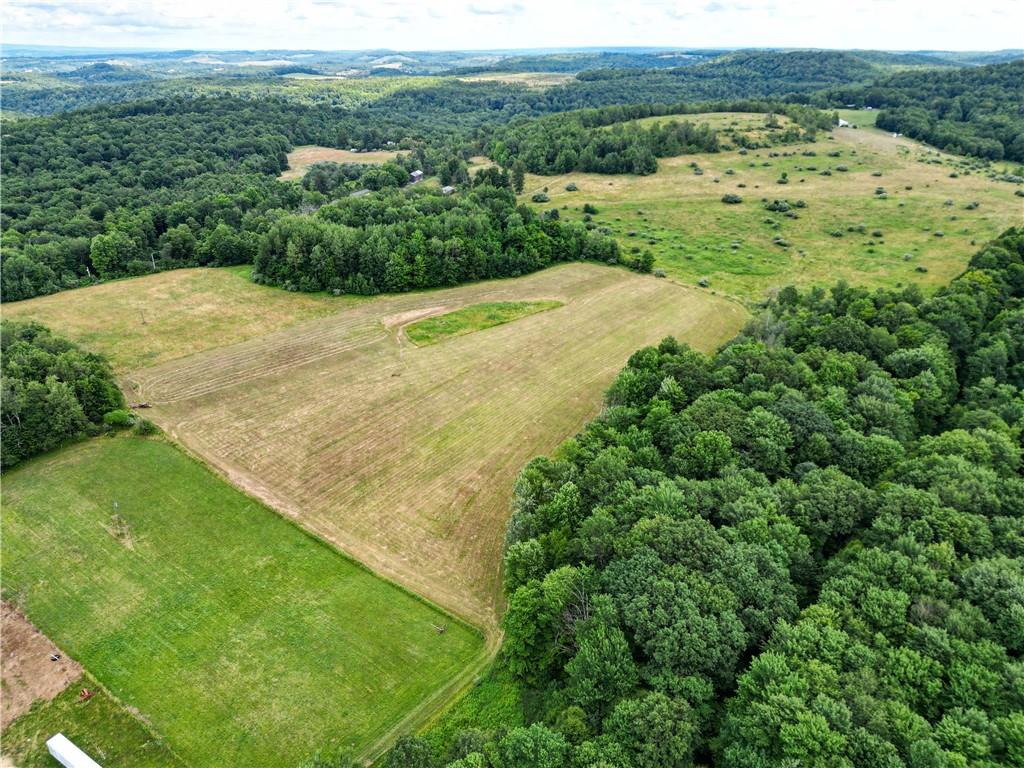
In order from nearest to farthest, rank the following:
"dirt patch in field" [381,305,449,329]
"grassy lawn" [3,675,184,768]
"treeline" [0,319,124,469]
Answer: "grassy lawn" [3,675,184,768], "treeline" [0,319,124,469], "dirt patch in field" [381,305,449,329]

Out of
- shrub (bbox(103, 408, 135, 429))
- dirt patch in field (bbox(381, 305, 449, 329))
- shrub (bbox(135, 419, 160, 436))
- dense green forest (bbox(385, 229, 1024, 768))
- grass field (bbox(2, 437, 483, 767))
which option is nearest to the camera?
dense green forest (bbox(385, 229, 1024, 768))

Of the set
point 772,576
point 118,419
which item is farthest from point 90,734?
point 772,576

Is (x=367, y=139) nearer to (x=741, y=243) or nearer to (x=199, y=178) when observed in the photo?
(x=199, y=178)

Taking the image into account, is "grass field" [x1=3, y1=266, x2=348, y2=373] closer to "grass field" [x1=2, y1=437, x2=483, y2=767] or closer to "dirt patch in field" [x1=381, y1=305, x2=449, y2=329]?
"dirt patch in field" [x1=381, y1=305, x2=449, y2=329]

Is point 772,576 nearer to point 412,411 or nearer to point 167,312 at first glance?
point 412,411

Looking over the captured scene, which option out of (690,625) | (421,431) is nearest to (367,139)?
(421,431)

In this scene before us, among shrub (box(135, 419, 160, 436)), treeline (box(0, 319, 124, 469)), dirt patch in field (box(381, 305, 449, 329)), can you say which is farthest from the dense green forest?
treeline (box(0, 319, 124, 469))

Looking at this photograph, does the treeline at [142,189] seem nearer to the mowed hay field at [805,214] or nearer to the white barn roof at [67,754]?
the mowed hay field at [805,214]
